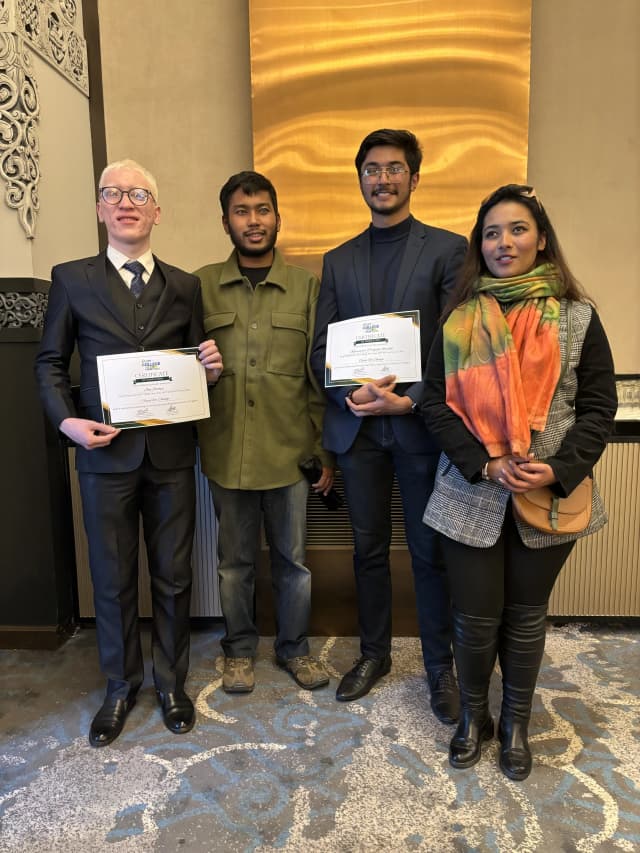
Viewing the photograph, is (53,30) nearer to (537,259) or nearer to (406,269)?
(406,269)

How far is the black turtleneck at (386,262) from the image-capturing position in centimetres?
192

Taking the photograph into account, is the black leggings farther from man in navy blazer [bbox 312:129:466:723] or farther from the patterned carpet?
the patterned carpet

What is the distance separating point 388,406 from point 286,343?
46 cm

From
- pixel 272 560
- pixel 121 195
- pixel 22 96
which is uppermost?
pixel 22 96

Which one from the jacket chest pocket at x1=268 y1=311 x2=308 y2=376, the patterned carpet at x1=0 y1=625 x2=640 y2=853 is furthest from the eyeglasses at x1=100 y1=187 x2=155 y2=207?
the patterned carpet at x1=0 y1=625 x2=640 y2=853

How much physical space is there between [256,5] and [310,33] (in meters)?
0.25

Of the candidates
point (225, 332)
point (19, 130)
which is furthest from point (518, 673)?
point (19, 130)

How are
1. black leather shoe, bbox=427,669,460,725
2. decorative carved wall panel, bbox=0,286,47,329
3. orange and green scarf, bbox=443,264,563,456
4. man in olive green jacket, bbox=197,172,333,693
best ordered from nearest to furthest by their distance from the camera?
orange and green scarf, bbox=443,264,563,456 < black leather shoe, bbox=427,669,460,725 < man in olive green jacket, bbox=197,172,333,693 < decorative carved wall panel, bbox=0,286,47,329

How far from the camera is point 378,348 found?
1.80m

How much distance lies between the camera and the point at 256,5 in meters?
2.53

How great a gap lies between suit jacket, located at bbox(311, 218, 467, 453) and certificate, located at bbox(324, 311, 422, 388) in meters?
0.09

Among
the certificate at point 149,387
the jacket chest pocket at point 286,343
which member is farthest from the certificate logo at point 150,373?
the jacket chest pocket at point 286,343

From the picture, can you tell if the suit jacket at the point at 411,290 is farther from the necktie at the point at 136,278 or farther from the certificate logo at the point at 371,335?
the necktie at the point at 136,278

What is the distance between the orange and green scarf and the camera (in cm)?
150
